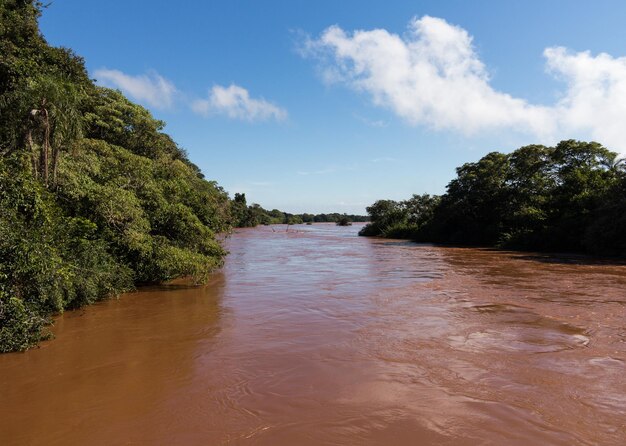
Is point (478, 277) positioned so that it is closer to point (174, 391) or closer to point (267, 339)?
point (267, 339)

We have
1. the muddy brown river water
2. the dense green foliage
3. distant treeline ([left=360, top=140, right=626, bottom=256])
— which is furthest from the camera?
distant treeline ([left=360, top=140, right=626, bottom=256])

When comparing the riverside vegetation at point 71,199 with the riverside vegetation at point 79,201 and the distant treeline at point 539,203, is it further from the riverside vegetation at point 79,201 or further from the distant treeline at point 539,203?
the distant treeline at point 539,203

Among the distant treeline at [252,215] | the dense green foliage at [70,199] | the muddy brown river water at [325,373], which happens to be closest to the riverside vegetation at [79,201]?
the dense green foliage at [70,199]

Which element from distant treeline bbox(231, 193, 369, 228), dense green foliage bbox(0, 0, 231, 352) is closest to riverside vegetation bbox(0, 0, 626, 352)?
dense green foliage bbox(0, 0, 231, 352)

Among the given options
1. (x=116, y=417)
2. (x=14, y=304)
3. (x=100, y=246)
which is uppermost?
(x=100, y=246)

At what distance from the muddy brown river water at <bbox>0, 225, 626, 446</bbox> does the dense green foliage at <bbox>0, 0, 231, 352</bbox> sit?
3.35 feet

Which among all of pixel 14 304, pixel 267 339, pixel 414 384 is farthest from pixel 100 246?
pixel 414 384

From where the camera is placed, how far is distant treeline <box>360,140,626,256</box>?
84.9 feet

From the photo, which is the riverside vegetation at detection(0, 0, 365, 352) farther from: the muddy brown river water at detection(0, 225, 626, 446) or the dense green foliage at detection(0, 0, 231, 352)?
the muddy brown river water at detection(0, 225, 626, 446)

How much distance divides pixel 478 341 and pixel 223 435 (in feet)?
18.4

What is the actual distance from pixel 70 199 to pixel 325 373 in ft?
28.2

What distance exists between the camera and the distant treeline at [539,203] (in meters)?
25.9

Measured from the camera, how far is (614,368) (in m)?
6.83

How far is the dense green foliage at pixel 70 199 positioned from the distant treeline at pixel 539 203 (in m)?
23.3
